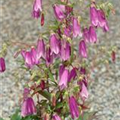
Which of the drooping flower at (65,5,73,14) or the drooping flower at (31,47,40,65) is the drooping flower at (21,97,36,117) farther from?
the drooping flower at (65,5,73,14)

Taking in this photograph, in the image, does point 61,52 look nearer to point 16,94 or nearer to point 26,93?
point 26,93

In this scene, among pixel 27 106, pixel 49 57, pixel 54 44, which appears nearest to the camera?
pixel 54 44

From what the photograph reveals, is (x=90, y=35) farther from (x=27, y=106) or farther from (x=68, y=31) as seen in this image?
(x=27, y=106)

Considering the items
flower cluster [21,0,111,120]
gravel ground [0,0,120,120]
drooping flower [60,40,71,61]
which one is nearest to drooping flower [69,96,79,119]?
flower cluster [21,0,111,120]

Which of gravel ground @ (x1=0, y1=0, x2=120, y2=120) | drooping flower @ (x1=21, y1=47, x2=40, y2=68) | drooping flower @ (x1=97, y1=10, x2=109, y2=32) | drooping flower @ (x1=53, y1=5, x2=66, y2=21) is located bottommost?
gravel ground @ (x1=0, y1=0, x2=120, y2=120)

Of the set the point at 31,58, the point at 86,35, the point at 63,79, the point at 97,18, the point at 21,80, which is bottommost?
the point at 21,80

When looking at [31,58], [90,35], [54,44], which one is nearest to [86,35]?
[90,35]

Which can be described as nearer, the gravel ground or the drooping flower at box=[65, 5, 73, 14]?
the drooping flower at box=[65, 5, 73, 14]

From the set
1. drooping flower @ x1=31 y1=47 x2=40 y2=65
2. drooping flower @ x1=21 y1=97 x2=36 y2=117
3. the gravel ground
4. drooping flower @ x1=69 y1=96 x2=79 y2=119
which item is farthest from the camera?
the gravel ground

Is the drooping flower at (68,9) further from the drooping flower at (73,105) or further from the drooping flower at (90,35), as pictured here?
the drooping flower at (73,105)
